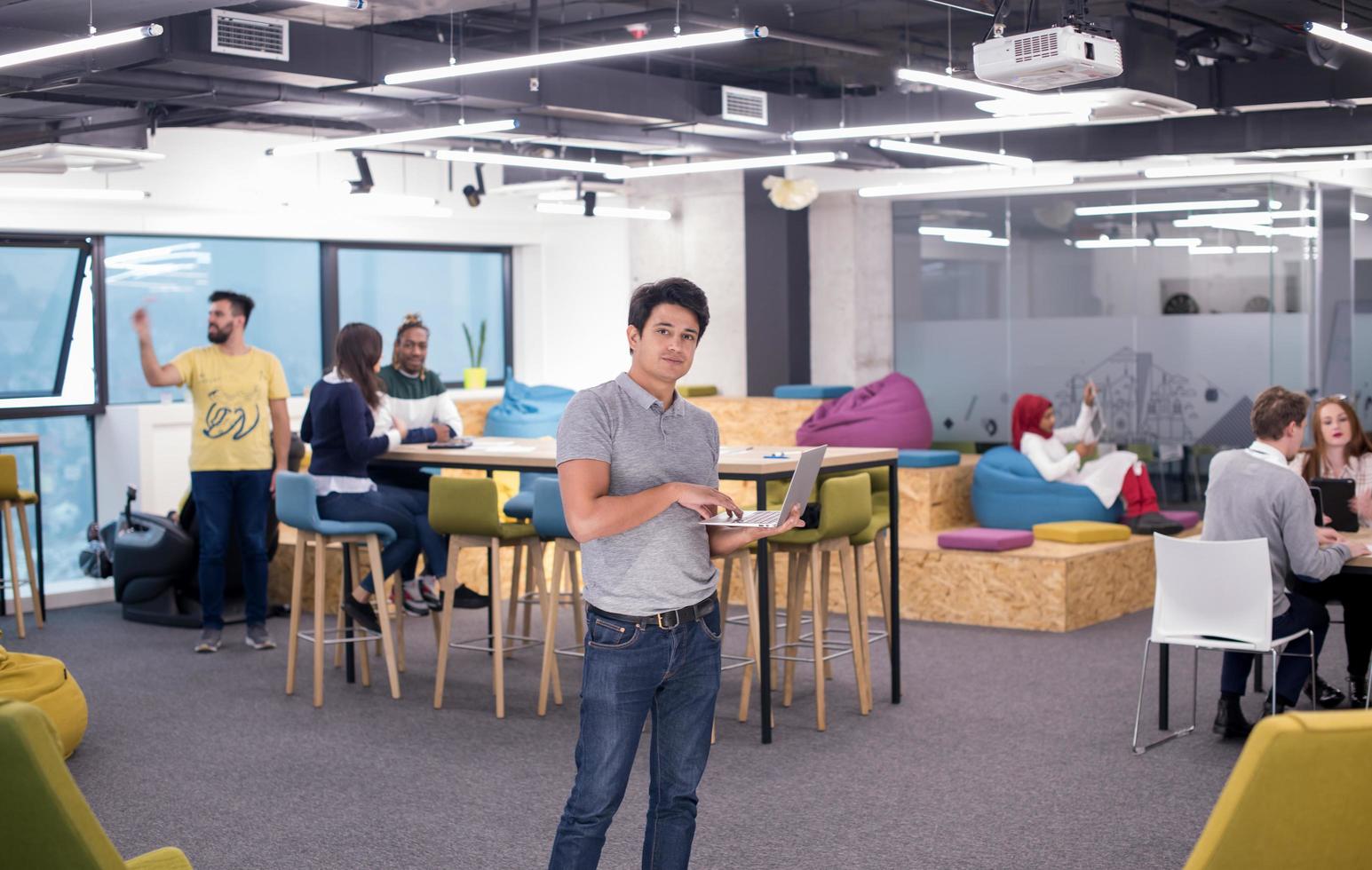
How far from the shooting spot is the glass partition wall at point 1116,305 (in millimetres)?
10812

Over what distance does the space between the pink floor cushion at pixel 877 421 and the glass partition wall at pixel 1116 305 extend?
6.41 ft

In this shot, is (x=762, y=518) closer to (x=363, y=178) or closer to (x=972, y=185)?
(x=363, y=178)

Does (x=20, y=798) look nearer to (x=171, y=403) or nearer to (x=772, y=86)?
(x=171, y=403)

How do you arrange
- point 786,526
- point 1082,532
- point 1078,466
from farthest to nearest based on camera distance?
point 1078,466
point 1082,532
point 786,526

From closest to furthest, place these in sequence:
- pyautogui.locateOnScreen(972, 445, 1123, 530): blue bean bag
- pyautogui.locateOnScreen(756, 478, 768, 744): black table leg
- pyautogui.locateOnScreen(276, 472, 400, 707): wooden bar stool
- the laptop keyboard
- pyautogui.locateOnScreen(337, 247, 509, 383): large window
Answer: the laptop keyboard < pyautogui.locateOnScreen(756, 478, 768, 744): black table leg < pyautogui.locateOnScreen(276, 472, 400, 707): wooden bar stool < pyautogui.locateOnScreen(972, 445, 1123, 530): blue bean bag < pyautogui.locateOnScreen(337, 247, 509, 383): large window

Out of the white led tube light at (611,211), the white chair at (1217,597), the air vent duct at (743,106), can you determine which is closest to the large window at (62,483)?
the white led tube light at (611,211)

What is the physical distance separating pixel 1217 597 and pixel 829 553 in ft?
5.02

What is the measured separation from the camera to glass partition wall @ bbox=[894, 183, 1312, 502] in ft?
35.5

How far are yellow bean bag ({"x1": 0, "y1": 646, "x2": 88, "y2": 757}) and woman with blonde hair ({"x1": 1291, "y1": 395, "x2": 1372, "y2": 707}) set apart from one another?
4.44 meters

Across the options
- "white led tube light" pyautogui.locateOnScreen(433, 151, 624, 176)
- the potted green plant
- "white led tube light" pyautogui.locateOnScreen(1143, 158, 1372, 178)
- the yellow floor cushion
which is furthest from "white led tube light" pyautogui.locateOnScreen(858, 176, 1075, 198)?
the potted green plant

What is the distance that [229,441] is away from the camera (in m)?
7.16

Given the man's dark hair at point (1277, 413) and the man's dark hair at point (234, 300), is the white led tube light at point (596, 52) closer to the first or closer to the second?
the man's dark hair at point (234, 300)

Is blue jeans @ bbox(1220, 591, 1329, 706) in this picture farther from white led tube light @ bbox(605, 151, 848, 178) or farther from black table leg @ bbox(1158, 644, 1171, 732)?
white led tube light @ bbox(605, 151, 848, 178)

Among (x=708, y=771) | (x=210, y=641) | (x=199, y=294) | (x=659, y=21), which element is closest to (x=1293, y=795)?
(x=708, y=771)
